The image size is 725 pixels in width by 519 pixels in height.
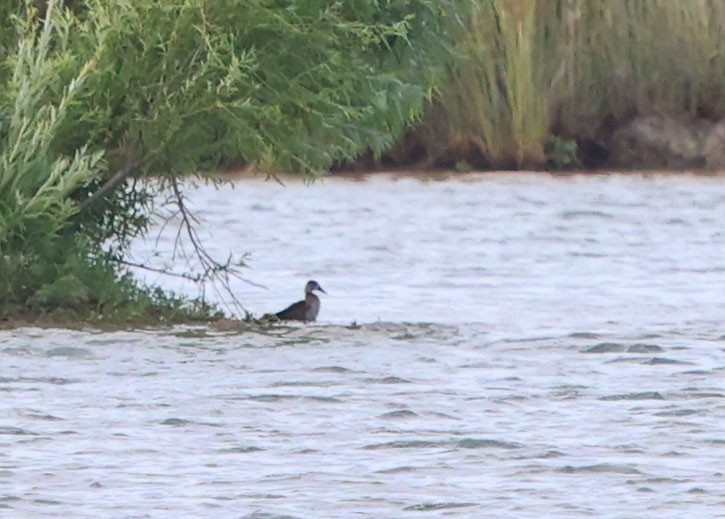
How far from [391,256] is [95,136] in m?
5.72

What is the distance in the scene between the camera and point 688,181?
25.9m

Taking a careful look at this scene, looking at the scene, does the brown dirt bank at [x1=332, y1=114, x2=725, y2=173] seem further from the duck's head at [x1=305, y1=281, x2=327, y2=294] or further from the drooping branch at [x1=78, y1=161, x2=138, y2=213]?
the drooping branch at [x1=78, y1=161, x2=138, y2=213]

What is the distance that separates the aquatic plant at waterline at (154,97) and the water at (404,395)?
2.01ft

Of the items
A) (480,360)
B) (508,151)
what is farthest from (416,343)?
(508,151)

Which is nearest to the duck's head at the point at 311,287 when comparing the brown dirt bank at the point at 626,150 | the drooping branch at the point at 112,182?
the drooping branch at the point at 112,182

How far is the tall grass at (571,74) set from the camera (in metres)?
26.8

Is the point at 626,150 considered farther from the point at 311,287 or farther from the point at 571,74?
the point at 311,287

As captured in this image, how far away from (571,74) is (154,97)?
14.7 meters

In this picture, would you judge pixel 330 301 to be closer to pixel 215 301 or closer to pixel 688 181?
pixel 215 301

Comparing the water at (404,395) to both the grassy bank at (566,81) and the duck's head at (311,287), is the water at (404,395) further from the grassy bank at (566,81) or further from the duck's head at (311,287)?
the grassy bank at (566,81)

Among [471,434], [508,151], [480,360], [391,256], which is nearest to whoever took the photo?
[471,434]

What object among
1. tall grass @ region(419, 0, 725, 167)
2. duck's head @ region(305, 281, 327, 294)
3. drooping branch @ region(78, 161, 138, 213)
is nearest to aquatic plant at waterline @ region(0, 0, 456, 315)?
drooping branch @ region(78, 161, 138, 213)

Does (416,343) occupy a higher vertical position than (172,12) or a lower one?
lower

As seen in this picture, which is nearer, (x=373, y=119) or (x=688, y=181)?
(x=373, y=119)
